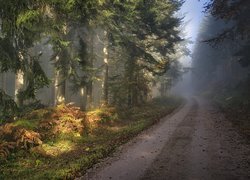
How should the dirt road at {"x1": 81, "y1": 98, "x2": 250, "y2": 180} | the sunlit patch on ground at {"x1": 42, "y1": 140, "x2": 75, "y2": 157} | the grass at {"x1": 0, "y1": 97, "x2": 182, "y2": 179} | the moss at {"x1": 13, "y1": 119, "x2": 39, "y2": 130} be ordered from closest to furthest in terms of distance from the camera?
the dirt road at {"x1": 81, "y1": 98, "x2": 250, "y2": 180}, the grass at {"x1": 0, "y1": 97, "x2": 182, "y2": 179}, the sunlit patch on ground at {"x1": 42, "y1": 140, "x2": 75, "y2": 157}, the moss at {"x1": 13, "y1": 119, "x2": 39, "y2": 130}

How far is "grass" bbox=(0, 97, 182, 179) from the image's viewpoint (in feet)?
32.8

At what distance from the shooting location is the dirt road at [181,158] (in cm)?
944

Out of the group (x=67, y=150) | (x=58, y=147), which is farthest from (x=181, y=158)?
(x=58, y=147)

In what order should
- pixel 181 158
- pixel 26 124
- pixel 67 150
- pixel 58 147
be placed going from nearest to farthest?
pixel 181 158, pixel 67 150, pixel 58 147, pixel 26 124

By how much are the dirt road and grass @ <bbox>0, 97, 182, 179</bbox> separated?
607mm

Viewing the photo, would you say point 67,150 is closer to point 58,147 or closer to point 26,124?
point 58,147

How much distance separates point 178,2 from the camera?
33.1m

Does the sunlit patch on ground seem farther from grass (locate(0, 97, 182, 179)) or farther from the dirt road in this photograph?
the dirt road

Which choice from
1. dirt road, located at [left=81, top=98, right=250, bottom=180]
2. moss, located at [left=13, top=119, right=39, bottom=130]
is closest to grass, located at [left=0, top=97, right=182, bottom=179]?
moss, located at [left=13, top=119, right=39, bottom=130]

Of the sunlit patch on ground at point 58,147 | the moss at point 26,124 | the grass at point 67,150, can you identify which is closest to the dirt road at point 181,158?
the grass at point 67,150

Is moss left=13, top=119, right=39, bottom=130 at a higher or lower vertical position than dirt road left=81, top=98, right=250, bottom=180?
higher

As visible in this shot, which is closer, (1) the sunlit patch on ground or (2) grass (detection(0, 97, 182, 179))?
(2) grass (detection(0, 97, 182, 179))

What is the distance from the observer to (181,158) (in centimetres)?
1116

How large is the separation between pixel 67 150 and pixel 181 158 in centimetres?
484
